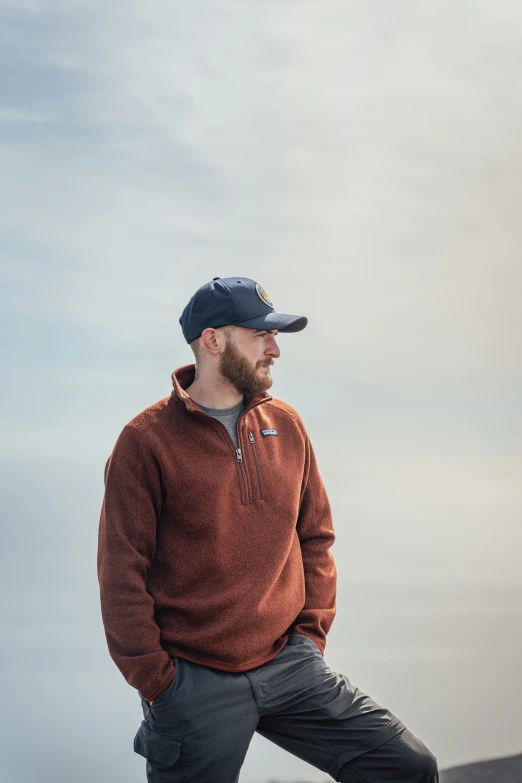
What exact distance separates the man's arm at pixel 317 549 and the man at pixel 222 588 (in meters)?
0.05

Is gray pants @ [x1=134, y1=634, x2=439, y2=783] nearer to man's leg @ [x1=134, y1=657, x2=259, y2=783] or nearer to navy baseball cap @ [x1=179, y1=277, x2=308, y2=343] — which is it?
man's leg @ [x1=134, y1=657, x2=259, y2=783]

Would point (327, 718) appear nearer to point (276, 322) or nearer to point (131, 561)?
point (131, 561)

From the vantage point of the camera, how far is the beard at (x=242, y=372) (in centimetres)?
248

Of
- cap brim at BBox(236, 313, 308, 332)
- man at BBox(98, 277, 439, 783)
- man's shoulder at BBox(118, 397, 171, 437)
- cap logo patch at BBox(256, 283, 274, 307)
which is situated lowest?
man at BBox(98, 277, 439, 783)

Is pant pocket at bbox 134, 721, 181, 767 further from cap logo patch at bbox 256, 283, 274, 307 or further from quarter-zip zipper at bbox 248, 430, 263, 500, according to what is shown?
cap logo patch at bbox 256, 283, 274, 307

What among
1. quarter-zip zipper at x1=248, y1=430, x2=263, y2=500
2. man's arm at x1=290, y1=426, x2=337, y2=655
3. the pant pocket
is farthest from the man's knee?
quarter-zip zipper at x1=248, y1=430, x2=263, y2=500

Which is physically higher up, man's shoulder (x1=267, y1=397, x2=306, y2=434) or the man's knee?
man's shoulder (x1=267, y1=397, x2=306, y2=434)

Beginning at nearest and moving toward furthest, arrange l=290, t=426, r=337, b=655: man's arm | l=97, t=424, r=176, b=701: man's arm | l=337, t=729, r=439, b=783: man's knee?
l=97, t=424, r=176, b=701: man's arm
l=337, t=729, r=439, b=783: man's knee
l=290, t=426, r=337, b=655: man's arm

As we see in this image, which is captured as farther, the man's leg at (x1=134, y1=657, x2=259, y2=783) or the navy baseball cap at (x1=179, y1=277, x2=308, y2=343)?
the navy baseball cap at (x1=179, y1=277, x2=308, y2=343)

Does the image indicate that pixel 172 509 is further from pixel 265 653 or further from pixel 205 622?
pixel 265 653

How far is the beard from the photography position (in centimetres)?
248

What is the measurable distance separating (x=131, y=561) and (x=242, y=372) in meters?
0.62

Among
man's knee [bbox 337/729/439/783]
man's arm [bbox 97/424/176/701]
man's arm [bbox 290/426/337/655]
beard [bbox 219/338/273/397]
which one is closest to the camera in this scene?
man's arm [bbox 97/424/176/701]

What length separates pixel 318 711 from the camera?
94.9 inches
